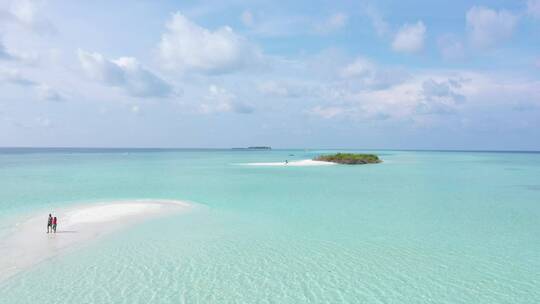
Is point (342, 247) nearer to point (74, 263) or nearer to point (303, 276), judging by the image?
point (303, 276)

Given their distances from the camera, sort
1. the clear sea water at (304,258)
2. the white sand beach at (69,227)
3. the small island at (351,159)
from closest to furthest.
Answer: the clear sea water at (304,258)
the white sand beach at (69,227)
the small island at (351,159)

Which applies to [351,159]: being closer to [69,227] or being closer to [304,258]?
Result: [69,227]

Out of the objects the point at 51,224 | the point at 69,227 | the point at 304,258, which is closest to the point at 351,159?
the point at 69,227

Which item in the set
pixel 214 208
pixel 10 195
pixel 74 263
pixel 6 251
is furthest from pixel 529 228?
pixel 10 195

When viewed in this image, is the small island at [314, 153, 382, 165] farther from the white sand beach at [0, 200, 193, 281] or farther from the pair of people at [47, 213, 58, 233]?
the pair of people at [47, 213, 58, 233]

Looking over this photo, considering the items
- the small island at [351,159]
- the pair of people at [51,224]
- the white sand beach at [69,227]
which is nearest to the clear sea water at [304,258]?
the white sand beach at [69,227]

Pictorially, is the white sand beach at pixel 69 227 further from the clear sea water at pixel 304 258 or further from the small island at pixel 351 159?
the small island at pixel 351 159

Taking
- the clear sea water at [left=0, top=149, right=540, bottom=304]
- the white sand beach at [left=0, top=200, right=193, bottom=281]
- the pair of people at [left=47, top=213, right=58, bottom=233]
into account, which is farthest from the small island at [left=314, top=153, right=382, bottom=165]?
the pair of people at [left=47, top=213, right=58, bottom=233]

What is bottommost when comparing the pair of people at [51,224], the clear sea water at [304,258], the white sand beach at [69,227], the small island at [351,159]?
the clear sea water at [304,258]
